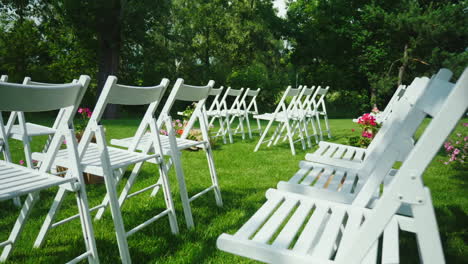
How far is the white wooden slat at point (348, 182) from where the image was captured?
195 centimetres

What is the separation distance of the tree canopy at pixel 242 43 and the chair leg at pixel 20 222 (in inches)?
479

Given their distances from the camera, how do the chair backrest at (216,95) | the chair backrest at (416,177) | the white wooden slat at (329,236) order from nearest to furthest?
the chair backrest at (416,177), the white wooden slat at (329,236), the chair backrest at (216,95)

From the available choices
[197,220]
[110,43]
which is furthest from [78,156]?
[110,43]

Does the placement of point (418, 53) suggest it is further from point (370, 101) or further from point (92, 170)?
point (92, 170)

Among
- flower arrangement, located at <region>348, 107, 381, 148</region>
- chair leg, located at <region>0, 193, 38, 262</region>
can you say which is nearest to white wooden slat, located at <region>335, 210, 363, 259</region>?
chair leg, located at <region>0, 193, 38, 262</region>

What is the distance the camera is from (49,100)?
141 centimetres

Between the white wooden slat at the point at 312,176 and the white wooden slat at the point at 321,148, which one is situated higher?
the white wooden slat at the point at 312,176

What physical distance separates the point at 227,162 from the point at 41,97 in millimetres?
3474

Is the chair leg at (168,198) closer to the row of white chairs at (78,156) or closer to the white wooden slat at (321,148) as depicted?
the row of white chairs at (78,156)

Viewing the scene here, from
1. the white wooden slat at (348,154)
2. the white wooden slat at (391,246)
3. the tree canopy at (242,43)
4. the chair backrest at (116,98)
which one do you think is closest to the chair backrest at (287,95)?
the white wooden slat at (348,154)

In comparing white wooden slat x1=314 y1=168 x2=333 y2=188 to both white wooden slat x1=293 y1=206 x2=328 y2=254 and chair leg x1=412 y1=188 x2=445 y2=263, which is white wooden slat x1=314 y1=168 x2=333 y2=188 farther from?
chair leg x1=412 y1=188 x2=445 y2=263

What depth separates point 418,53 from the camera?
16297mm

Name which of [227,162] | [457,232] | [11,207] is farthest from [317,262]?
[227,162]

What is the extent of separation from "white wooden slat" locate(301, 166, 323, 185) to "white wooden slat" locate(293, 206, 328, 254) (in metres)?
0.39
